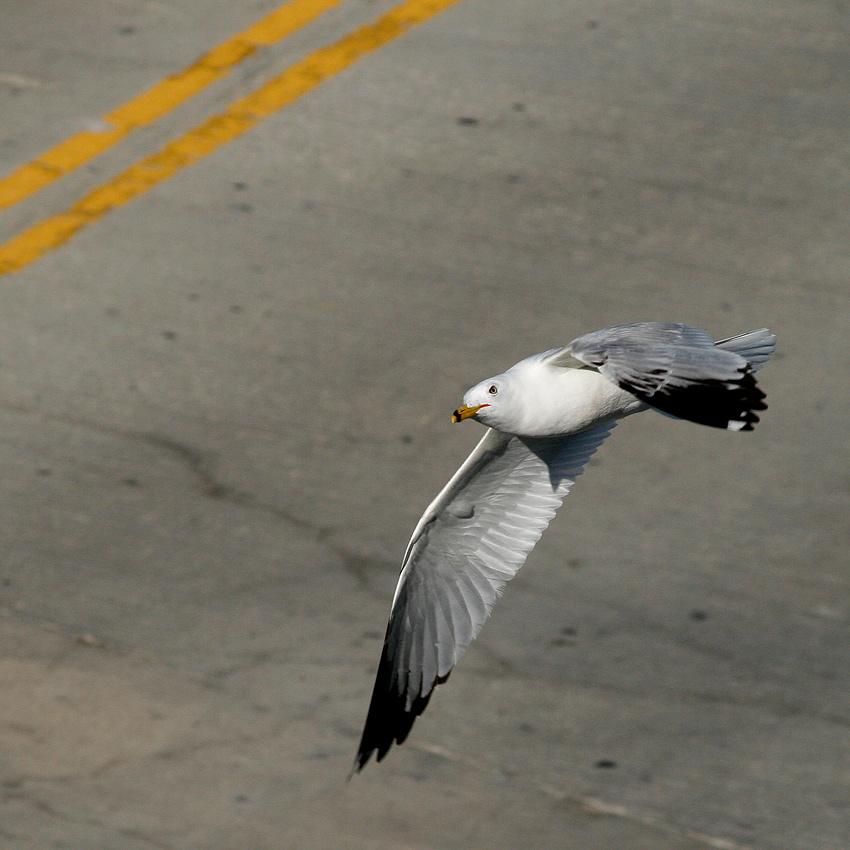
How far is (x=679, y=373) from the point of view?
4000 millimetres

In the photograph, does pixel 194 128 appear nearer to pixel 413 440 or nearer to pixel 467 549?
pixel 413 440

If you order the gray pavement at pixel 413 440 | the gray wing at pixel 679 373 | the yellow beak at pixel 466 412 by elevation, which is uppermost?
the gray wing at pixel 679 373

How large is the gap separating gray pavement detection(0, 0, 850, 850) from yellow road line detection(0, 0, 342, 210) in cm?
9

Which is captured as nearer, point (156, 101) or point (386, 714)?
point (386, 714)

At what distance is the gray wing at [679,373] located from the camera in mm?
3814

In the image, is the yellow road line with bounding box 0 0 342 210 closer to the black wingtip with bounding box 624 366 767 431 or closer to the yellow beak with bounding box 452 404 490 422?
the yellow beak with bounding box 452 404 490 422

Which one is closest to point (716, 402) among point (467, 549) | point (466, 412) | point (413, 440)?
point (466, 412)

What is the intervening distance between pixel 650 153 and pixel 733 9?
63.8 inches

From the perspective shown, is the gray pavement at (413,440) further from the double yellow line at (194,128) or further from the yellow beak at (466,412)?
the yellow beak at (466,412)

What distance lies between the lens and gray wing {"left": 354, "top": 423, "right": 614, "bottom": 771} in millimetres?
5188

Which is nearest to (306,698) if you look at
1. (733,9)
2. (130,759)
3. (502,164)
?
(130,759)

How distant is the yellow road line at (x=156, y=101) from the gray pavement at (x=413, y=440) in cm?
9

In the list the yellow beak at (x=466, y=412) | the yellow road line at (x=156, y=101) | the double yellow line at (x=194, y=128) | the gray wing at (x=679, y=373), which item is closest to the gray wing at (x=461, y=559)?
the yellow beak at (x=466, y=412)

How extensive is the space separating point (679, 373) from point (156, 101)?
18.2 ft
